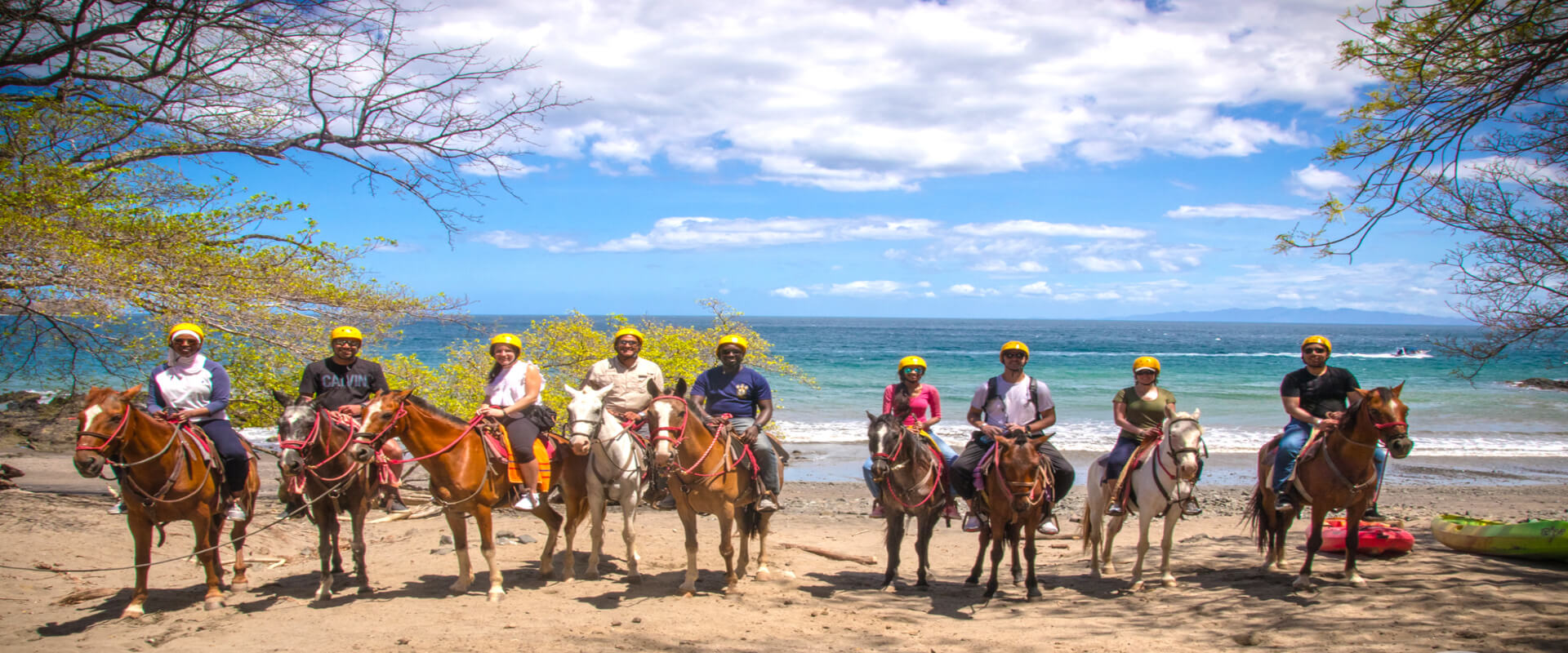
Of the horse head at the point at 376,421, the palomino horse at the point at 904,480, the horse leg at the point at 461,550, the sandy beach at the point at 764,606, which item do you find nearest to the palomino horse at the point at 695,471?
the sandy beach at the point at 764,606

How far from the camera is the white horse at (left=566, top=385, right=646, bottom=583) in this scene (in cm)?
762

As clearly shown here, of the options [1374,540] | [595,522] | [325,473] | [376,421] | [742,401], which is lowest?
[595,522]

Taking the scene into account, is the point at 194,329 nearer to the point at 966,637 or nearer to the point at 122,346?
the point at 122,346

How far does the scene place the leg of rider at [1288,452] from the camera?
25.2ft

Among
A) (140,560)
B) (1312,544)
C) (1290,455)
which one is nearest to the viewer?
(140,560)

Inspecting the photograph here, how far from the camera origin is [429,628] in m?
6.48

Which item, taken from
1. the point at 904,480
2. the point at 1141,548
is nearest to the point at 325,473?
the point at 904,480

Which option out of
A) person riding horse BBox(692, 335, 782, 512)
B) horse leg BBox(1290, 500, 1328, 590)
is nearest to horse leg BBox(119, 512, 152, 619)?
person riding horse BBox(692, 335, 782, 512)

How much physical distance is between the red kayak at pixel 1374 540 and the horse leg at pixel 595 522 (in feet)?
23.8

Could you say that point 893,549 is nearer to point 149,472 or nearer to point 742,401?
point 742,401

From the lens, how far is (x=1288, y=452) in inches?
304

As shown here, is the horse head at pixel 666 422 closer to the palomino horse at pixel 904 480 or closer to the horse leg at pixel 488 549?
the palomino horse at pixel 904 480

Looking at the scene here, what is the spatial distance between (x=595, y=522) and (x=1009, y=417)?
427 centimetres

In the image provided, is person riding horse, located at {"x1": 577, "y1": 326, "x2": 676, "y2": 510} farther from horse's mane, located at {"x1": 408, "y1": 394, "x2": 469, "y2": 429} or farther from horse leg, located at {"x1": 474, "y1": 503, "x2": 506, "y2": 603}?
horse leg, located at {"x1": 474, "y1": 503, "x2": 506, "y2": 603}
